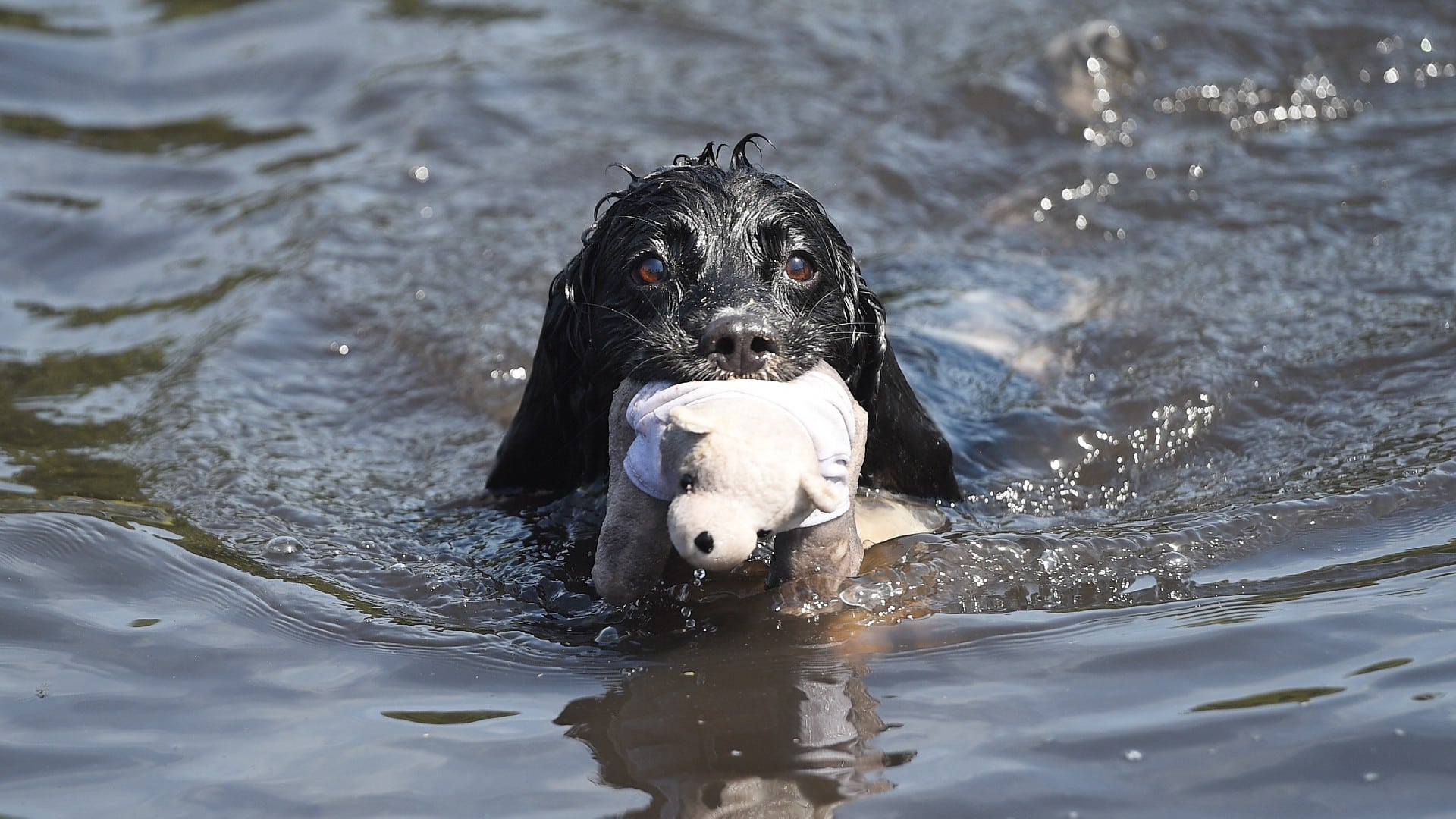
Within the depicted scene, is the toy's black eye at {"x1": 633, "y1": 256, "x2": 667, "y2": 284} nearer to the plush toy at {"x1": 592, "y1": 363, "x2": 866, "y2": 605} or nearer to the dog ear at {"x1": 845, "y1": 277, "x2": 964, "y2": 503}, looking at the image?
the plush toy at {"x1": 592, "y1": 363, "x2": 866, "y2": 605}

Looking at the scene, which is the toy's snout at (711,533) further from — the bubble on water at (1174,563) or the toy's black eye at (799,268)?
the bubble on water at (1174,563)

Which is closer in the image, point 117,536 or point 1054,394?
point 117,536

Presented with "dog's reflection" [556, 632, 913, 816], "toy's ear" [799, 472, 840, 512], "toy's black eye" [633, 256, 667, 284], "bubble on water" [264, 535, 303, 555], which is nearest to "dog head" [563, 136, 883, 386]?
"toy's black eye" [633, 256, 667, 284]

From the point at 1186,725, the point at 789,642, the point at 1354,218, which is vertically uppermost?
the point at 1354,218

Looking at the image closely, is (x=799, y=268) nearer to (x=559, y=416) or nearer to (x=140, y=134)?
(x=559, y=416)

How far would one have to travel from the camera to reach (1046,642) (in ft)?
12.0

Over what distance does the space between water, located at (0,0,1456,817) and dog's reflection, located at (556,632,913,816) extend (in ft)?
0.05

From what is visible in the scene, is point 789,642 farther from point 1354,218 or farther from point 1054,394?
point 1354,218

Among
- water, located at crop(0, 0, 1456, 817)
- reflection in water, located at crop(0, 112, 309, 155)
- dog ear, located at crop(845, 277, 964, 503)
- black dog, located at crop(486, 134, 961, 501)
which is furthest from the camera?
reflection in water, located at crop(0, 112, 309, 155)

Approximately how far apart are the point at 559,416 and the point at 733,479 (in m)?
1.50

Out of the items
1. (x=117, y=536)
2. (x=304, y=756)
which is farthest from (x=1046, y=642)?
(x=117, y=536)

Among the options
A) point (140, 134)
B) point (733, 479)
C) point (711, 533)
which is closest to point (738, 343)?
point (733, 479)

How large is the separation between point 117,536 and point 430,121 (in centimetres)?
505

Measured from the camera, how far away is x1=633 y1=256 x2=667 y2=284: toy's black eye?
3781 millimetres
